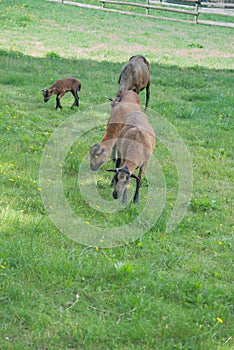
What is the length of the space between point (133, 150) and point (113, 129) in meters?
0.81

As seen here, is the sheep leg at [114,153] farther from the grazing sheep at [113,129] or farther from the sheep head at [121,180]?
the sheep head at [121,180]

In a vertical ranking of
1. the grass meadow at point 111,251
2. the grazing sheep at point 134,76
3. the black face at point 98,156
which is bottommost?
the grass meadow at point 111,251

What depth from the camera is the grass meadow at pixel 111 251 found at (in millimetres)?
4172

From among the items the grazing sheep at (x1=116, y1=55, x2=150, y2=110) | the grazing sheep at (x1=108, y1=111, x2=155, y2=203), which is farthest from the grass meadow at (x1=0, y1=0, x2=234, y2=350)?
the grazing sheep at (x1=116, y1=55, x2=150, y2=110)

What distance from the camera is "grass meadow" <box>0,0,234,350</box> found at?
417cm

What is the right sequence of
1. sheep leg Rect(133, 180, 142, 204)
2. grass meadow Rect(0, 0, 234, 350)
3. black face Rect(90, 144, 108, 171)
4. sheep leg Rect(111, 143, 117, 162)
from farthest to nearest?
sheep leg Rect(111, 143, 117, 162)
black face Rect(90, 144, 108, 171)
sheep leg Rect(133, 180, 142, 204)
grass meadow Rect(0, 0, 234, 350)

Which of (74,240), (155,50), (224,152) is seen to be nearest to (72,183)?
(74,240)

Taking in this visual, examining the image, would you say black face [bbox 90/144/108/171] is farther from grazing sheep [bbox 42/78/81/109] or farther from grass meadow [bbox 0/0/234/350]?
grazing sheep [bbox 42/78/81/109]

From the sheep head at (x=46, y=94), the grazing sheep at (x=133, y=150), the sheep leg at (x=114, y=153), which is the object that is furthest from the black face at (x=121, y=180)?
the sheep head at (x=46, y=94)

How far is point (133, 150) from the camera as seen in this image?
6.49 meters

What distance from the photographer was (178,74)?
578 inches

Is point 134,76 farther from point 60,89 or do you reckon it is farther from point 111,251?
point 111,251

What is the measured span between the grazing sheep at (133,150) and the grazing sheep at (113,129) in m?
0.18

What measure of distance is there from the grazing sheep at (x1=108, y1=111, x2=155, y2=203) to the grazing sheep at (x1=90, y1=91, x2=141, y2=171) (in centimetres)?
18
